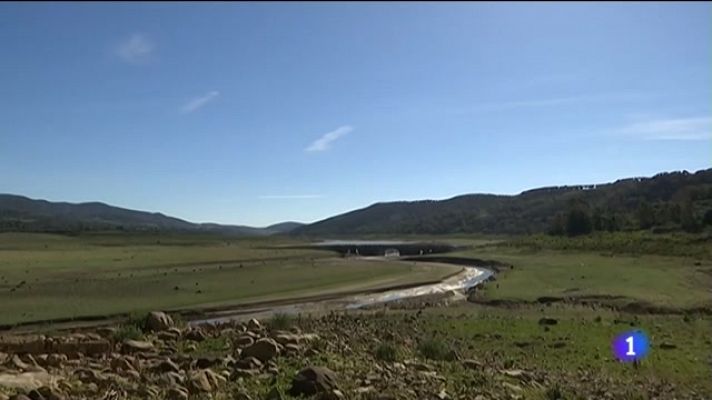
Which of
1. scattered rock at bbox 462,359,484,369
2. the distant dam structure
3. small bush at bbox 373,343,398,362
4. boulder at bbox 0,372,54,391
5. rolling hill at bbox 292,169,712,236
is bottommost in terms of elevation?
scattered rock at bbox 462,359,484,369

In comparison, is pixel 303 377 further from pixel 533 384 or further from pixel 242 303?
pixel 242 303

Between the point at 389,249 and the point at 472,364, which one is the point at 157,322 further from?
the point at 389,249

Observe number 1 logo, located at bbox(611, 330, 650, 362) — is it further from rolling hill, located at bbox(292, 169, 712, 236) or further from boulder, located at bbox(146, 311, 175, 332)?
rolling hill, located at bbox(292, 169, 712, 236)

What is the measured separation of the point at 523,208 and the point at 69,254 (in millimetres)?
134361

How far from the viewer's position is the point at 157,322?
1764cm

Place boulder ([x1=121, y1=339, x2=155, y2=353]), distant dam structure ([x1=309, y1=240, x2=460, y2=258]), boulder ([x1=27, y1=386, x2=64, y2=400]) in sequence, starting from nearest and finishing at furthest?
1. boulder ([x1=27, y1=386, x2=64, y2=400])
2. boulder ([x1=121, y1=339, x2=155, y2=353])
3. distant dam structure ([x1=309, y1=240, x2=460, y2=258])

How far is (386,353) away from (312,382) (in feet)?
14.8

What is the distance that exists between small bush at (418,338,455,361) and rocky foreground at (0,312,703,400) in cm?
3

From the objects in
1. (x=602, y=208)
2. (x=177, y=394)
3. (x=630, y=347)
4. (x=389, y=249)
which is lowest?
(x=630, y=347)

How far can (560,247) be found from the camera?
72.8 metres

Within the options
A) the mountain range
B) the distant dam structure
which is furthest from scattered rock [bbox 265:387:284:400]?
the mountain range

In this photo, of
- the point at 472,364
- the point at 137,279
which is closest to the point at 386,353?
the point at 472,364

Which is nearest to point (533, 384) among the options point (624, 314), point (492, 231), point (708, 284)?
point (624, 314)

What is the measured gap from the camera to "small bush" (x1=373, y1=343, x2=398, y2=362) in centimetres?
1454
